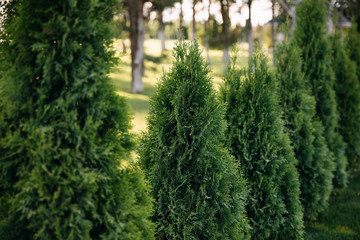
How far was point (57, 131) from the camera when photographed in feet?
7.27

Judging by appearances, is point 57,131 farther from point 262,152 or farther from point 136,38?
point 136,38

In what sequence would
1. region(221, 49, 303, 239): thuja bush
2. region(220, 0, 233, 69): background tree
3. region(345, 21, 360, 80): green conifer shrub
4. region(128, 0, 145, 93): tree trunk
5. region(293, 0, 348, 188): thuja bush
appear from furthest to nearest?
region(220, 0, 233, 69): background tree < region(128, 0, 145, 93): tree trunk < region(345, 21, 360, 80): green conifer shrub < region(293, 0, 348, 188): thuja bush < region(221, 49, 303, 239): thuja bush

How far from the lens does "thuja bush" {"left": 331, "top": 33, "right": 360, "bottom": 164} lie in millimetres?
8094

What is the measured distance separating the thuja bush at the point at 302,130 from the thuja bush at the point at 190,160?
8.23 ft

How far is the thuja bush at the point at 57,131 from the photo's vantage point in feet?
7.23

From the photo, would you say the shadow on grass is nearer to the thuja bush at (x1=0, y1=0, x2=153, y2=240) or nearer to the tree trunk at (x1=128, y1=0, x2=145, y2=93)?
the thuja bush at (x1=0, y1=0, x2=153, y2=240)

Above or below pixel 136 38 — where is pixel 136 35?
above

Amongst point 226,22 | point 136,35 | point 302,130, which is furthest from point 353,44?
point 226,22

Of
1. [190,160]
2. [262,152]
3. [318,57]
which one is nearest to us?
[190,160]

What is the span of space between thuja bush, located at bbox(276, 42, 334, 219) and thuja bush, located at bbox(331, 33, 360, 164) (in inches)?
110

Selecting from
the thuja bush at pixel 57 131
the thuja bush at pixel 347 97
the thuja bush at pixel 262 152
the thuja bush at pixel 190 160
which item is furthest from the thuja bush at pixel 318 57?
the thuja bush at pixel 57 131

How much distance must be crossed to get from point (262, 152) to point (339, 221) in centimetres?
301

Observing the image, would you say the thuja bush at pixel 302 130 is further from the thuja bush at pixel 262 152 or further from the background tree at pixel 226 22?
the background tree at pixel 226 22

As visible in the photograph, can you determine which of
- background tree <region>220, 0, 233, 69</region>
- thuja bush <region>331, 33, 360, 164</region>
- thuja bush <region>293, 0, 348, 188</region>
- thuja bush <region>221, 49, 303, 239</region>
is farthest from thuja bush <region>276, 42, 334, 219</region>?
background tree <region>220, 0, 233, 69</region>
